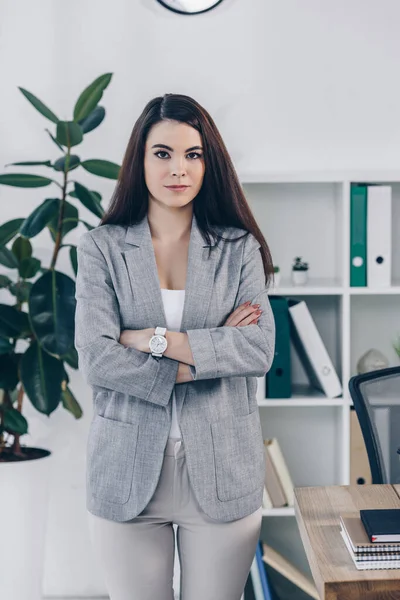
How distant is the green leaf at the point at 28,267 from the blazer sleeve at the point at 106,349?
796mm

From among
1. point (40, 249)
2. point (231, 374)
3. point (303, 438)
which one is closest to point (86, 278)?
point (231, 374)

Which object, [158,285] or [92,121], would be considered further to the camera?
[92,121]

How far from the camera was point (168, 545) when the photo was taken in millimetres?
1644

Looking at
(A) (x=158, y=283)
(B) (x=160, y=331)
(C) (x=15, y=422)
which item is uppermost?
(A) (x=158, y=283)

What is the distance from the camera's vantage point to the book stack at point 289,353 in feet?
8.34

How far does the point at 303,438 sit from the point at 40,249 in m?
1.22

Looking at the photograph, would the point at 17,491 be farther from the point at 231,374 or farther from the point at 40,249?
the point at 231,374

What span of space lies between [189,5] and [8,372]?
144 cm

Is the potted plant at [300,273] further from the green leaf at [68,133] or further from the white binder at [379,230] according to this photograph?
the green leaf at [68,133]

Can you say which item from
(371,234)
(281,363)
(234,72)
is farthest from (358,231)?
(234,72)

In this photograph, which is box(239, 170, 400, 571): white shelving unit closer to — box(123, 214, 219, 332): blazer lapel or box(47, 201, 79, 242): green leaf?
box(47, 201, 79, 242): green leaf

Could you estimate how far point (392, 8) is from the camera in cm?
273

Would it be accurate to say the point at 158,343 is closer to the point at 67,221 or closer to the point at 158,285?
the point at 158,285

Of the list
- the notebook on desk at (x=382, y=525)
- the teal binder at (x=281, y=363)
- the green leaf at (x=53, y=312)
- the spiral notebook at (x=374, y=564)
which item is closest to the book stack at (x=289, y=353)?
the teal binder at (x=281, y=363)
